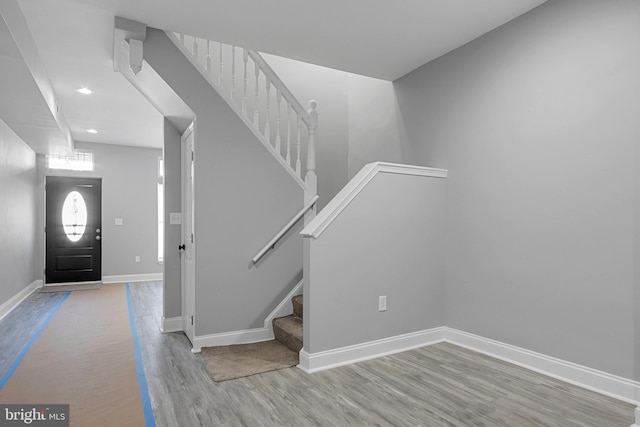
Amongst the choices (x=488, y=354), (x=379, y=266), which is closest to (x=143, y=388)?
(x=379, y=266)

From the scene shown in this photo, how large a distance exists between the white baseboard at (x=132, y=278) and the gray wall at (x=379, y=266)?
18.0 ft

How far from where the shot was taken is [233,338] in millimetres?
3395

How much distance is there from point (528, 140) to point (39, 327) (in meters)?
5.16

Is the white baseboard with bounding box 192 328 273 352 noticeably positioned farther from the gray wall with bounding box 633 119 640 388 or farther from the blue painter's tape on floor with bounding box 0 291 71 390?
the gray wall with bounding box 633 119 640 388

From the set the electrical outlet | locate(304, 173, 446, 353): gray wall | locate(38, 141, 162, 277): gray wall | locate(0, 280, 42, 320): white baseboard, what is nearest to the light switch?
locate(304, 173, 446, 353): gray wall

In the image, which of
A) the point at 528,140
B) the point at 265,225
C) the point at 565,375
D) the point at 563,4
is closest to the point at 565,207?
the point at 528,140

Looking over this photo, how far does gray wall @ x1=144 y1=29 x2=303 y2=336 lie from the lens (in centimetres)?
327

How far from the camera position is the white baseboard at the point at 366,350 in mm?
2793

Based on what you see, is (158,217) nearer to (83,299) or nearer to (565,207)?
(83,299)

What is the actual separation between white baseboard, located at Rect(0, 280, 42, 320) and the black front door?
25cm

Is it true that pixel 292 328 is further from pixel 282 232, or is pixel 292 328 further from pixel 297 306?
pixel 282 232

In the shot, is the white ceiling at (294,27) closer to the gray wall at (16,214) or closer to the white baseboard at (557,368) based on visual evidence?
the gray wall at (16,214)

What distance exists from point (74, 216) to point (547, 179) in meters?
7.38

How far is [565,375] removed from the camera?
8.41ft
